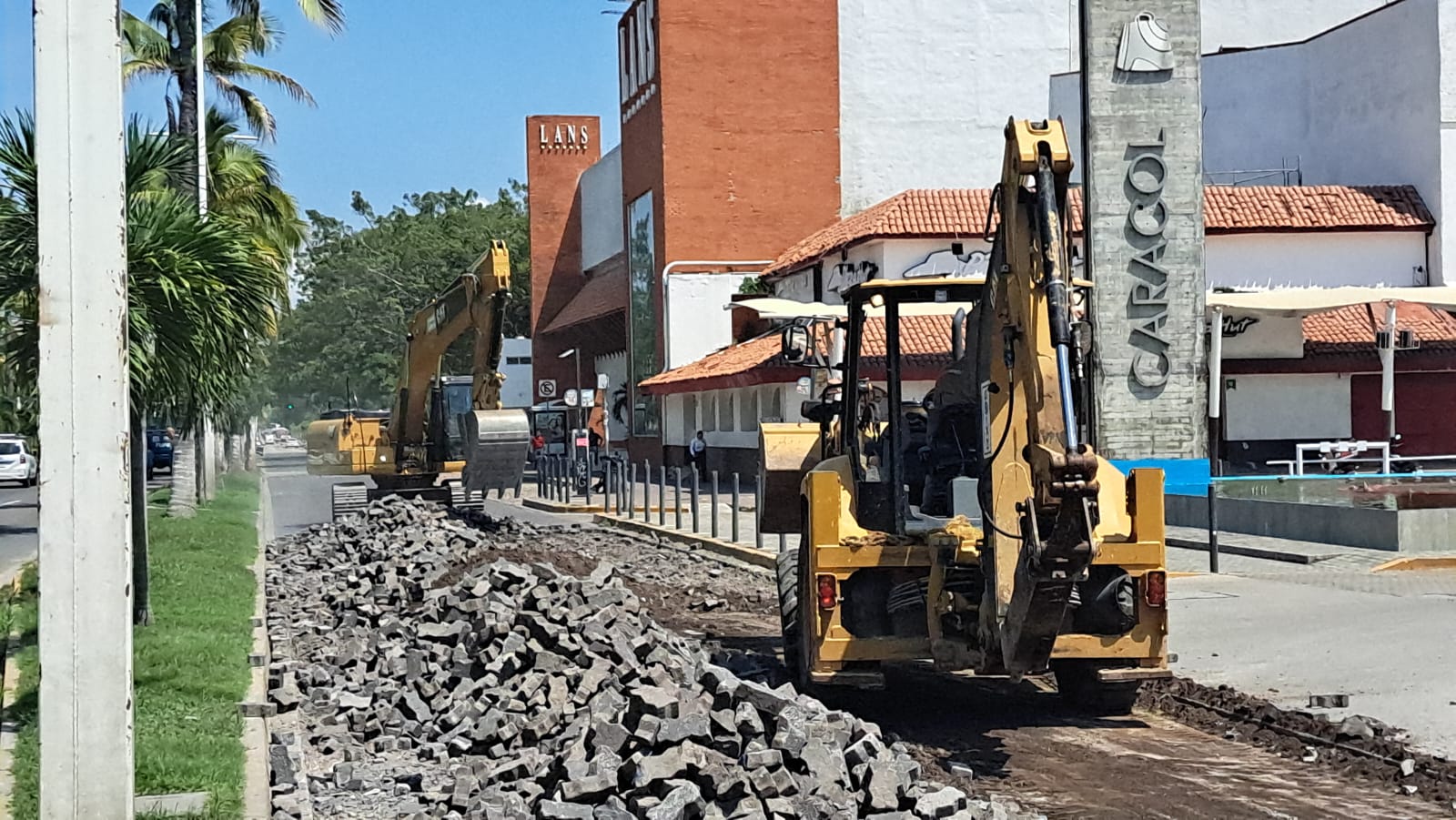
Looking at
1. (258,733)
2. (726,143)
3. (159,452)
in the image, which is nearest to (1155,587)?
(258,733)

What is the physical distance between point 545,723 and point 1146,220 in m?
18.6

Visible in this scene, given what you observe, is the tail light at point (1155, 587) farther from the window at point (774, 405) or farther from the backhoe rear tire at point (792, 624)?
the window at point (774, 405)

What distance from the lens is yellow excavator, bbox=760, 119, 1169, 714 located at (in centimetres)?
775

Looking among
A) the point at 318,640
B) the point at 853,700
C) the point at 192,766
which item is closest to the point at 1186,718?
the point at 853,700

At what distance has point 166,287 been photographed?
10766 mm

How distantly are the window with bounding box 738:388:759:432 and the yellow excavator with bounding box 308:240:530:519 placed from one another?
408 inches

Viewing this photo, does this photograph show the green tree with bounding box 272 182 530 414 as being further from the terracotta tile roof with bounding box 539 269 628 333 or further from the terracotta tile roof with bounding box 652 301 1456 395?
the terracotta tile roof with bounding box 652 301 1456 395

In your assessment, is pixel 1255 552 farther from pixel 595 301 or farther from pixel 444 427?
pixel 595 301

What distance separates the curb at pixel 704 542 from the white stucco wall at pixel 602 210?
29.5 m

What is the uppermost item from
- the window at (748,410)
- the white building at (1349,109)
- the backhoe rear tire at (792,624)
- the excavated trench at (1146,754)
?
the white building at (1349,109)

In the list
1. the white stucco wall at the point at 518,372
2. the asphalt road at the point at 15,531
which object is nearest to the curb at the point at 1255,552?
the asphalt road at the point at 15,531

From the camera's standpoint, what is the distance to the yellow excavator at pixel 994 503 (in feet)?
25.4

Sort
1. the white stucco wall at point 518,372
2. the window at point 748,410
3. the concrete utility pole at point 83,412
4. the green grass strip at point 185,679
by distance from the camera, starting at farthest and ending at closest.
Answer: the white stucco wall at point 518,372 → the window at point 748,410 → the green grass strip at point 185,679 → the concrete utility pole at point 83,412

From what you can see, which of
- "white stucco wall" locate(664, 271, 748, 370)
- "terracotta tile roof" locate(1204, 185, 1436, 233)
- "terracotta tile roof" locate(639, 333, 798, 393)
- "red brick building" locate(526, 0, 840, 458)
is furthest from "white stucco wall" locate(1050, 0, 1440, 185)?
"terracotta tile roof" locate(639, 333, 798, 393)
